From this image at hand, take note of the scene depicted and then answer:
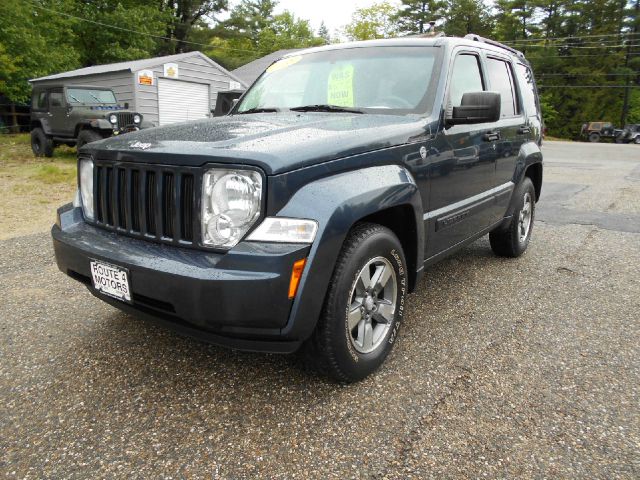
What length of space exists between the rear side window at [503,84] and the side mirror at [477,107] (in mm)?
1023

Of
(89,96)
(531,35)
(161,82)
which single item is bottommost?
(89,96)

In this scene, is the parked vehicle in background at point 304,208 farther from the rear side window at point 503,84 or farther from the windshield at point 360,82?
the rear side window at point 503,84

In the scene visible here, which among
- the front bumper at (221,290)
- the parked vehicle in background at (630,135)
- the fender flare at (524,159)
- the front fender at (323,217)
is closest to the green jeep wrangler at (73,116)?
the fender flare at (524,159)

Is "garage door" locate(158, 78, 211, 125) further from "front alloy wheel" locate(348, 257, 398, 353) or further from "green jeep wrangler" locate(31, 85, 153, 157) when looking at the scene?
"front alloy wheel" locate(348, 257, 398, 353)

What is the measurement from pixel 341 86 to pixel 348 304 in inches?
64.8

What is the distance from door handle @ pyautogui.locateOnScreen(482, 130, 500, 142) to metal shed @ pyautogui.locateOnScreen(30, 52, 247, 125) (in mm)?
14197

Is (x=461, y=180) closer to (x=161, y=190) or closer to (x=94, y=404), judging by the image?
(x=161, y=190)

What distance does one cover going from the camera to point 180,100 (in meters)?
18.6

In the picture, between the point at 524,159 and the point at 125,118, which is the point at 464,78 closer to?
the point at 524,159

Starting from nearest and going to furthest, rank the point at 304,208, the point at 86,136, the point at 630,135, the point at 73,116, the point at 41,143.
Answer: the point at 304,208, the point at 86,136, the point at 73,116, the point at 41,143, the point at 630,135

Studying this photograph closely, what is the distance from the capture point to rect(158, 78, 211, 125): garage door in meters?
17.8

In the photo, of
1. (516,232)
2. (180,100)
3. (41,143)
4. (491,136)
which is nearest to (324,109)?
(491,136)

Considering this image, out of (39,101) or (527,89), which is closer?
(527,89)

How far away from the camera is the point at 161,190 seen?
2.11m
